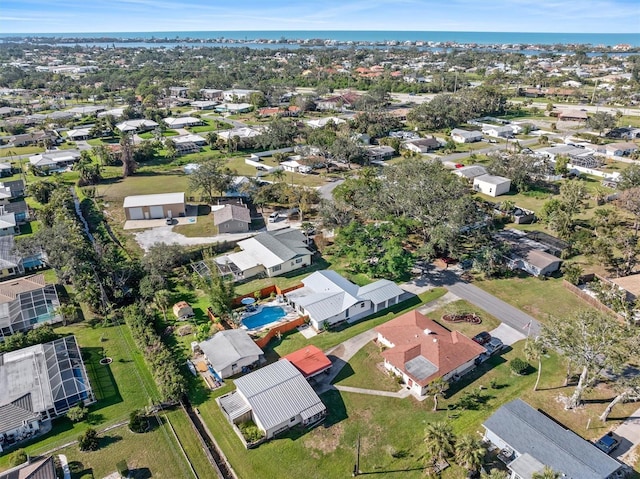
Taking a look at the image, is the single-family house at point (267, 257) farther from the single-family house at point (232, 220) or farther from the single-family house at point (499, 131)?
the single-family house at point (499, 131)

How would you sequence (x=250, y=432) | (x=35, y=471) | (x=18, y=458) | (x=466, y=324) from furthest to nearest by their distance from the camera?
(x=466, y=324) < (x=250, y=432) < (x=18, y=458) < (x=35, y=471)

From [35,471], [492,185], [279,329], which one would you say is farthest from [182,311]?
[492,185]

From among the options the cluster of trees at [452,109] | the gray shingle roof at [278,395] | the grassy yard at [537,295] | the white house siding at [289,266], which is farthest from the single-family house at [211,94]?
the gray shingle roof at [278,395]

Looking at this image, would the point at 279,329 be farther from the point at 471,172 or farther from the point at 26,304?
the point at 471,172

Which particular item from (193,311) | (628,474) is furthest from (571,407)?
(193,311)

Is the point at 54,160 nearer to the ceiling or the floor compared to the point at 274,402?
nearer to the ceiling

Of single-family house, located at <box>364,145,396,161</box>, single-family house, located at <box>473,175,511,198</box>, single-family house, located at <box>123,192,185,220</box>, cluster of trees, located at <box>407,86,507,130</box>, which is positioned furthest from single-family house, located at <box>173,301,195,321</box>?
cluster of trees, located at <box>407,86,507,130</box>

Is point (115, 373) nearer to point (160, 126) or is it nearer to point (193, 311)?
point (193, 311)
